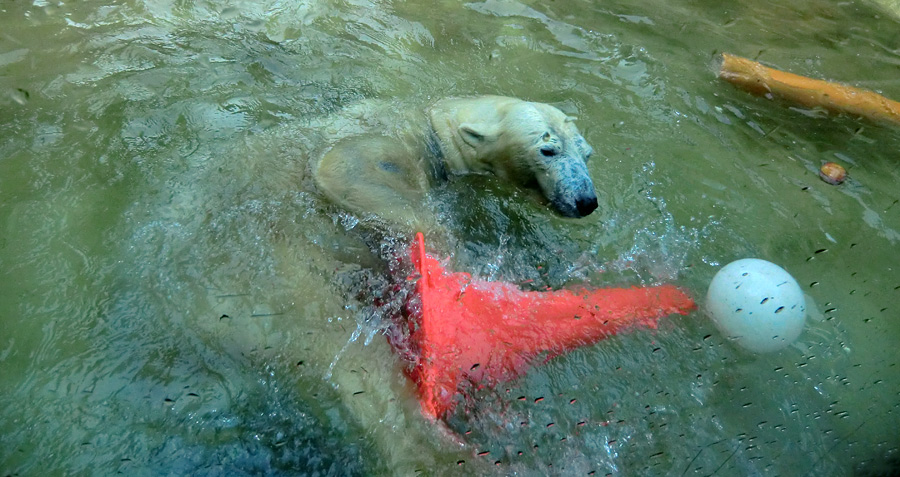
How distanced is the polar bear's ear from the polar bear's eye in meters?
0.36

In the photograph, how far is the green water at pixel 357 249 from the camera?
2.42 meters

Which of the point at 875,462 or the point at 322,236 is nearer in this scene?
the point at 875,462

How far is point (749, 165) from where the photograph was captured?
4.27 metres

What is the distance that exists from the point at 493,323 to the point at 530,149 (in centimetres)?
116

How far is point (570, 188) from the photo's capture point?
10.6 ft

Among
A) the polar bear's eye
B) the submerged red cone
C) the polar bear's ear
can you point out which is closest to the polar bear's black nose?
the polar bear's eye

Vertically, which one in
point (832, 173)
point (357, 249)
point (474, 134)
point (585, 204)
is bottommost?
point (832, 173)

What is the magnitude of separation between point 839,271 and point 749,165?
102 cm

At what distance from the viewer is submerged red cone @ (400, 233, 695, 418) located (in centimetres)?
248

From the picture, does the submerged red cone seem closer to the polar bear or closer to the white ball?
the white ball

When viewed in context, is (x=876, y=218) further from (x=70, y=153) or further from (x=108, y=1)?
(x=108, y=1)

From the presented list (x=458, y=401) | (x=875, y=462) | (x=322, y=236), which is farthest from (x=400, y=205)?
(x=875, y=462)

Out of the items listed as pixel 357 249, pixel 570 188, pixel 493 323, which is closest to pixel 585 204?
pixel 570 188

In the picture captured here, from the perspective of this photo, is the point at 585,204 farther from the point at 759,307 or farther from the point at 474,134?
the point at 759,307
